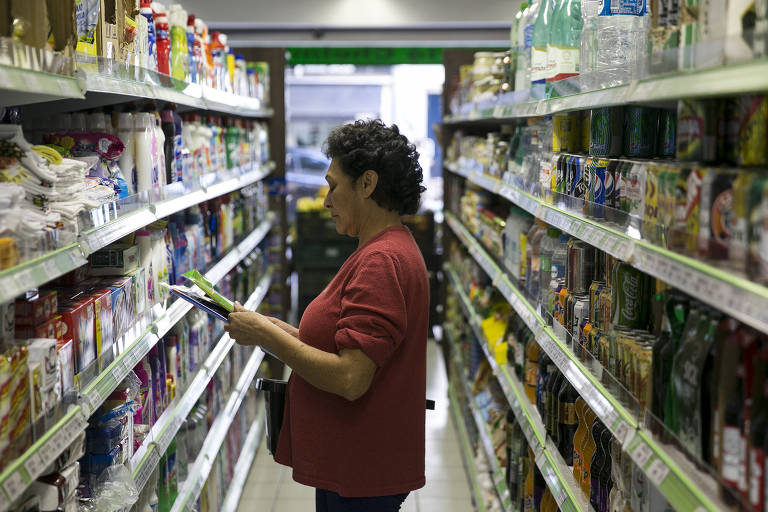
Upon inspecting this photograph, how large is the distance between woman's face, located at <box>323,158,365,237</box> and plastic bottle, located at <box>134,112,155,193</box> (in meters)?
0.63

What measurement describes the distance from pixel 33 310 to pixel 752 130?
1.39 m

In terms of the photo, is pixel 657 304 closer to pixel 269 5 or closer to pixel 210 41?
pixel 210 41

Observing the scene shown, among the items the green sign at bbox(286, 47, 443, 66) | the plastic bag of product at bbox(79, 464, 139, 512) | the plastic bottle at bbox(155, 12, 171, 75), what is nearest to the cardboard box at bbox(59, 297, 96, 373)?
the plastic bag of product at bbox(79, 464, 139, 512)

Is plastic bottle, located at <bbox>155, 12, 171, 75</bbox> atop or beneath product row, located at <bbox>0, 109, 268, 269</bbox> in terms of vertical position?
atop

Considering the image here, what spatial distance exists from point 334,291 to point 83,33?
897 millimetres

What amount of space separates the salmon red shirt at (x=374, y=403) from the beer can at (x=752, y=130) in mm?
951

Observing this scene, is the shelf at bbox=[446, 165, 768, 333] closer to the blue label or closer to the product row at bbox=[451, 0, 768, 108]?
the product row at bbox=[451, 0, 768, 108]

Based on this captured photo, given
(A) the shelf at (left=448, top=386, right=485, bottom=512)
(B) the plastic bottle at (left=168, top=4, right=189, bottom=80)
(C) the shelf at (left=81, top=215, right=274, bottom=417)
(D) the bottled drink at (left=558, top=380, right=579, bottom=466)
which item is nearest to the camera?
(C) the shelf at (left=81, top=215, right=274, bottom=417)

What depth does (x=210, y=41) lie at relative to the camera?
4.19 meters

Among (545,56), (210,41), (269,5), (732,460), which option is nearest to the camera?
(732,460)

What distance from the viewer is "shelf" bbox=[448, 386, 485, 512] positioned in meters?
3.87

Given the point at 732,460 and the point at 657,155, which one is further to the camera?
the point at 657,155

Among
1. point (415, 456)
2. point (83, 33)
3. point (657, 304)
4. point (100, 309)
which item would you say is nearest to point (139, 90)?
point (83, 33)

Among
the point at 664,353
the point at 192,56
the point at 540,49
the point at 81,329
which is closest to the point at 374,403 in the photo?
the point at 81,329
